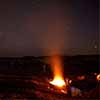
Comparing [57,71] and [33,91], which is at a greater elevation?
[57,71]

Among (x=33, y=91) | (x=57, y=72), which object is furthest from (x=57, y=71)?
(x=33, y=91)

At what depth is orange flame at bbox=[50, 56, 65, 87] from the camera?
3.93 ft

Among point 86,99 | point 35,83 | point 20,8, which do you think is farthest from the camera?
point 20,8

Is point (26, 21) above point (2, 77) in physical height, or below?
above

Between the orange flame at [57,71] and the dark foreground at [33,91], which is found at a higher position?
the orange flame at [57,71]

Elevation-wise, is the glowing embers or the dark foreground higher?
the glowing embers

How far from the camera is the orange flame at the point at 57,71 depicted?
1.20 meters

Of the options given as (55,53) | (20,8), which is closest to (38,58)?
(55,53)

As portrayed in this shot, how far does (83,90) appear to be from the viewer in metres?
1.17

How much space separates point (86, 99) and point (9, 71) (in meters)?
0.50

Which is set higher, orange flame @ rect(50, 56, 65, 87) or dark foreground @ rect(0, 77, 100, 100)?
orange flame @ rect(50, 56, 65, 87)

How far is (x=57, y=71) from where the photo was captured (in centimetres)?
125

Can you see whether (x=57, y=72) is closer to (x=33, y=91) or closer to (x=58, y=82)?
(x=58, y=82)

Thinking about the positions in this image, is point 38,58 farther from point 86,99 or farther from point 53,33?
point 86,99
